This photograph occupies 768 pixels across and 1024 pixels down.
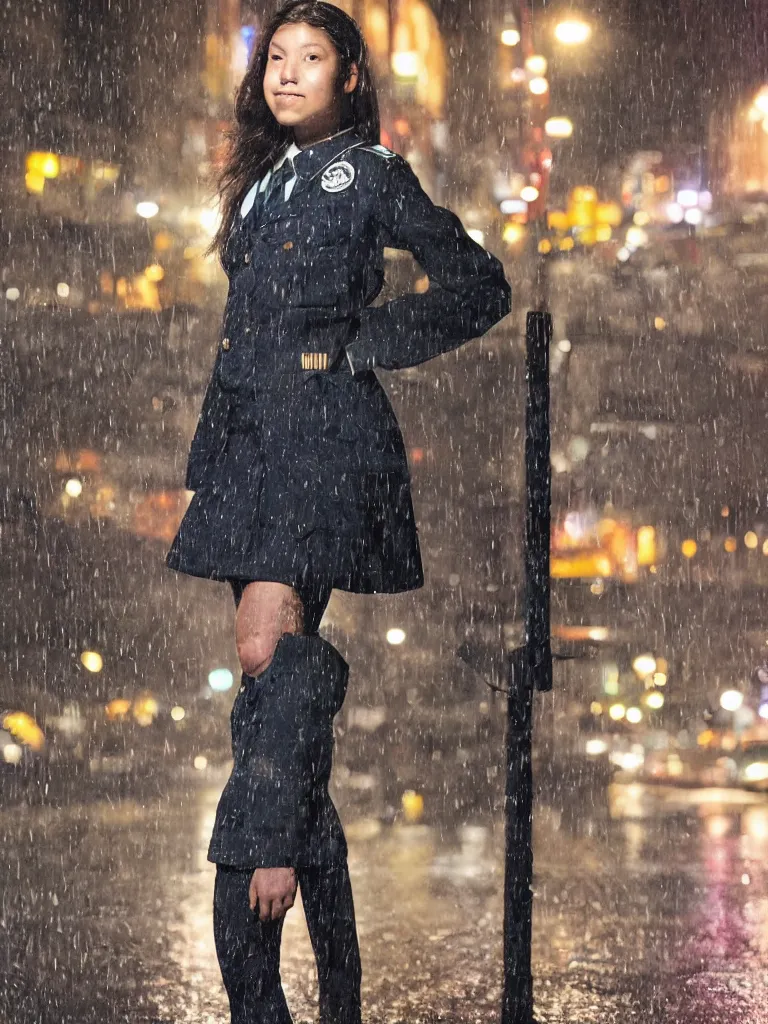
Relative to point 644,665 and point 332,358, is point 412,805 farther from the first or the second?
point 332,358

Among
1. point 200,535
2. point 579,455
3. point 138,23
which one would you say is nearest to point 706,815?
point 579,455

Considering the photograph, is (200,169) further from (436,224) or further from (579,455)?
(436,224)

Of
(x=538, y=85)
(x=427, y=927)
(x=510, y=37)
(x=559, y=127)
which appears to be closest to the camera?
(x=427, y=927)

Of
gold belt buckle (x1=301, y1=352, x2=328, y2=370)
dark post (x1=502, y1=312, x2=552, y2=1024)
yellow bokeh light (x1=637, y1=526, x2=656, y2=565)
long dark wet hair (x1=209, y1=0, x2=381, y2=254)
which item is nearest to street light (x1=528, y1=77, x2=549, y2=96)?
yellow bokeh light (x1=637, y1=526, x2=656, y2=565)

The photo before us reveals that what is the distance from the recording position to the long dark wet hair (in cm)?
236

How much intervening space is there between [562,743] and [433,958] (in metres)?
5.68

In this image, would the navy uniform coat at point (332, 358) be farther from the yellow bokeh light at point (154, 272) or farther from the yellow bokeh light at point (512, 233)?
the yellow bokeh light at point (154, 272)

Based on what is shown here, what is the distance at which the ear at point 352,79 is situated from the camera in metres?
2.38

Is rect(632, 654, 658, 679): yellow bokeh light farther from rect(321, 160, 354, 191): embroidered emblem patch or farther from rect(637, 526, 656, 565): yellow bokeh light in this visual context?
rect(321, 160, 354, 191): embroidered emblem patch

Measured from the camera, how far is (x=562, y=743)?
888 centimetres

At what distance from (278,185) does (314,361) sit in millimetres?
291

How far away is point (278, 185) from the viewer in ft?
7.88

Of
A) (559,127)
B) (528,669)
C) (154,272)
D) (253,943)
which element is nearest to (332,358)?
(528,669)

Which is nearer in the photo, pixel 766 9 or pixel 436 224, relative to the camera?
pixel 436 224
